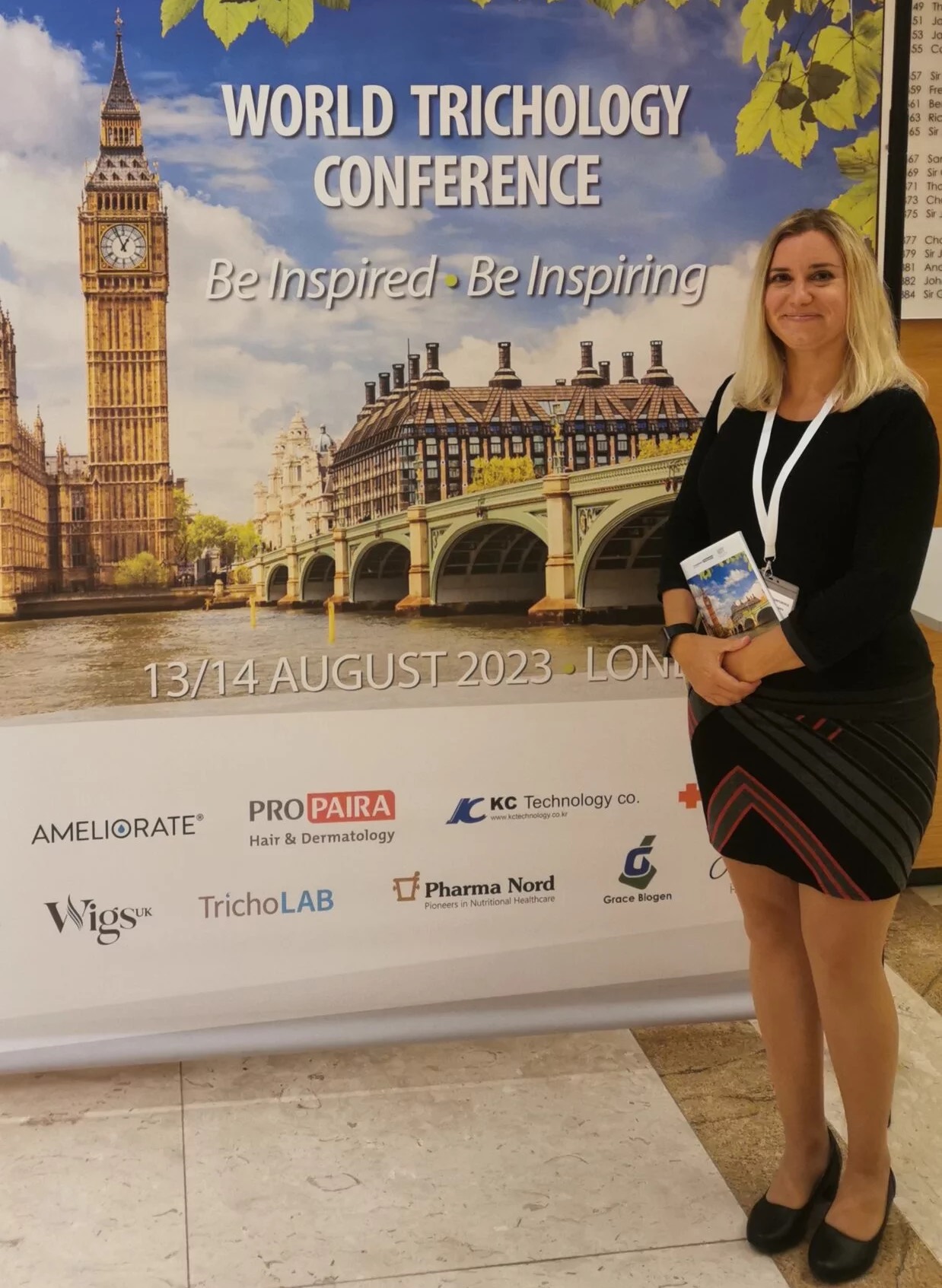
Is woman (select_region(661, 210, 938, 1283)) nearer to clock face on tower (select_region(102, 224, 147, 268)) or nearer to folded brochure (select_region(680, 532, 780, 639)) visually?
folded brochure (select_region(680, 532, 780, 639))

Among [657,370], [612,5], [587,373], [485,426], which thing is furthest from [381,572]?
[612,5]

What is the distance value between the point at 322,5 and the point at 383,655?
1171 millimetres

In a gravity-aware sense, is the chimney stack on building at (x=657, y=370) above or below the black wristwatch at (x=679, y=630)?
above

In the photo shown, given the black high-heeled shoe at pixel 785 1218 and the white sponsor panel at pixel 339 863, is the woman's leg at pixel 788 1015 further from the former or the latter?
the white sponsor panel at pixel 339 863

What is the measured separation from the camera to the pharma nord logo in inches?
94.5

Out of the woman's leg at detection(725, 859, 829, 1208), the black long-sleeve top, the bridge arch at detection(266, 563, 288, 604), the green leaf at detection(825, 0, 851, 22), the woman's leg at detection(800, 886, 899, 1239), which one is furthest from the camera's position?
the bridge arch at detection(266, 563, 288, 604)

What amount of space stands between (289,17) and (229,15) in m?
0.10

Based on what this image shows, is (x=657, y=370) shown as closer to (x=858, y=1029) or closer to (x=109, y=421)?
(x=109, y=421)

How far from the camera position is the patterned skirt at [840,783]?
166 cm

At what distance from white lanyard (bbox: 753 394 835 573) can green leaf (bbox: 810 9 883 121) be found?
87 centimetres

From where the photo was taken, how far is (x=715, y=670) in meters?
1.71

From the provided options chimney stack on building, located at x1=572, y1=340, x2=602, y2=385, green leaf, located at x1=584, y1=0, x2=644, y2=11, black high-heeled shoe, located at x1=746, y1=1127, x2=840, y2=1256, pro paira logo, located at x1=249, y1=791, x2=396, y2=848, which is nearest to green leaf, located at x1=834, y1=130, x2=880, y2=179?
green leaf, located at x1=584, y1=0, x2=644, y2=11

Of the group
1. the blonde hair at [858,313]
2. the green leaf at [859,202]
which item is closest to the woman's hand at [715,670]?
the blonde hair at [858,313]

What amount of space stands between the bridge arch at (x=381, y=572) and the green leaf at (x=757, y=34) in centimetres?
112
